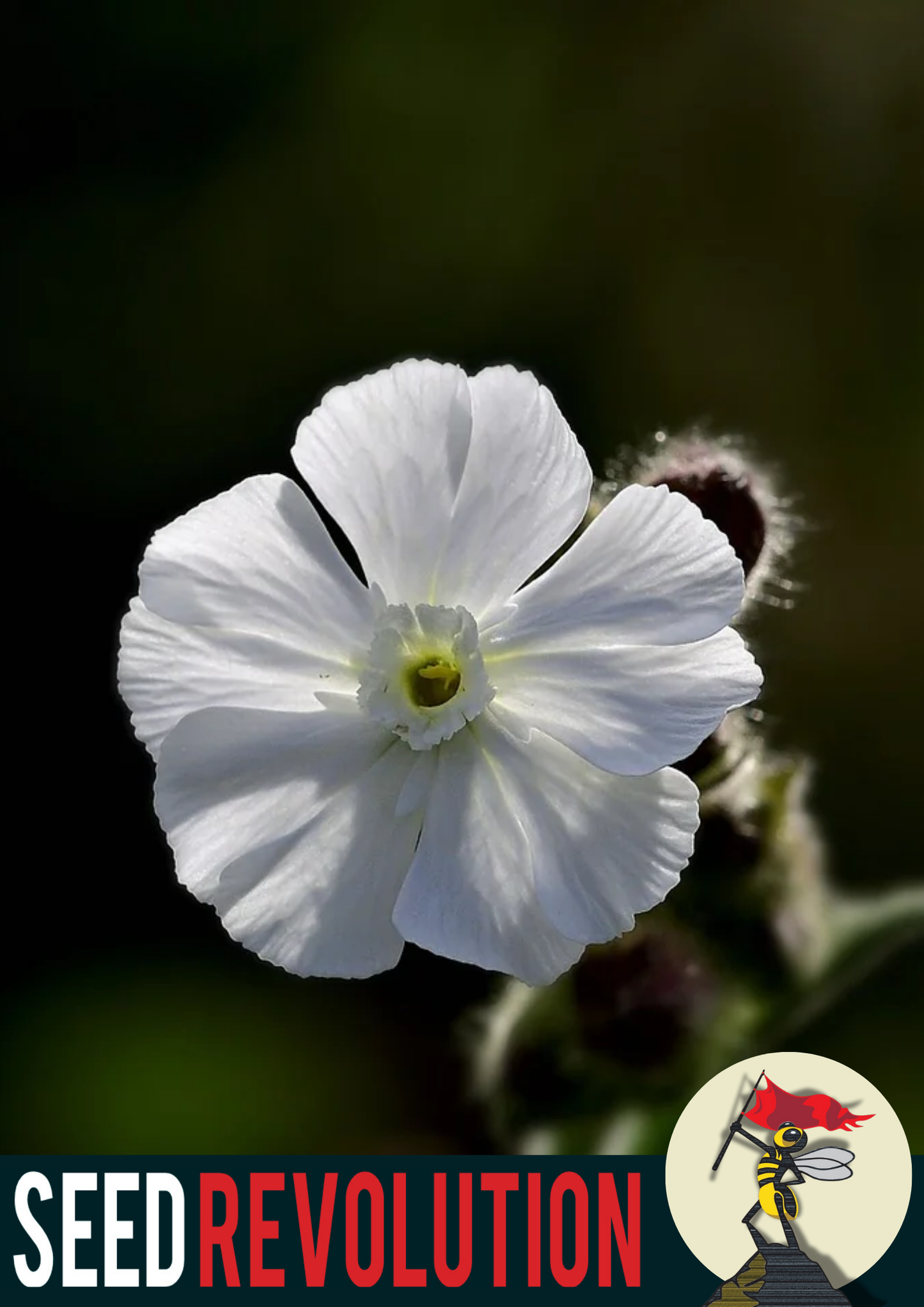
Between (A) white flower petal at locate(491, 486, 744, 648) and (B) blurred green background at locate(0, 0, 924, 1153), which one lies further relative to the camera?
(B) blurred green background at locate(0, 0, 924, 1153)

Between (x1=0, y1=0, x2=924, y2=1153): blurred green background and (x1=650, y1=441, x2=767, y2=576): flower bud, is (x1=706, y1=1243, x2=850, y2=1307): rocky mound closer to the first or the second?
(x1=650, y1=441, x2=767, y2=576): flower bud

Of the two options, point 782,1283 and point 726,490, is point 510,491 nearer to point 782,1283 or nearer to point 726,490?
point 726,490

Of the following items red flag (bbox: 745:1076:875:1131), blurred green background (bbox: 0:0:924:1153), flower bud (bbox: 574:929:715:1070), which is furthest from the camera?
blurred green background (bbox: 0:0:924:1153)

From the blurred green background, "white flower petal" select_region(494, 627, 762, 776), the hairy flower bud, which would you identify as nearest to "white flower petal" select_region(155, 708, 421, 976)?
"white flower petal" select_region(494, 627, 762, 776)

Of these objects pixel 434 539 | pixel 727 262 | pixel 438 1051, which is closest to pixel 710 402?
pixel 727 262

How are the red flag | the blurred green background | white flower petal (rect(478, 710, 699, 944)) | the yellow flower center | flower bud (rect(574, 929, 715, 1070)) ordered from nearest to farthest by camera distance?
1. white flower petal (rect(478, 710, 699, 944))
2. the yellow flower center
3. the red flag
4. flower bud (rect(574, 929, 715, 1070))
5. the blurred green background

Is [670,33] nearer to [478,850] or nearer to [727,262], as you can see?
[727,262]
